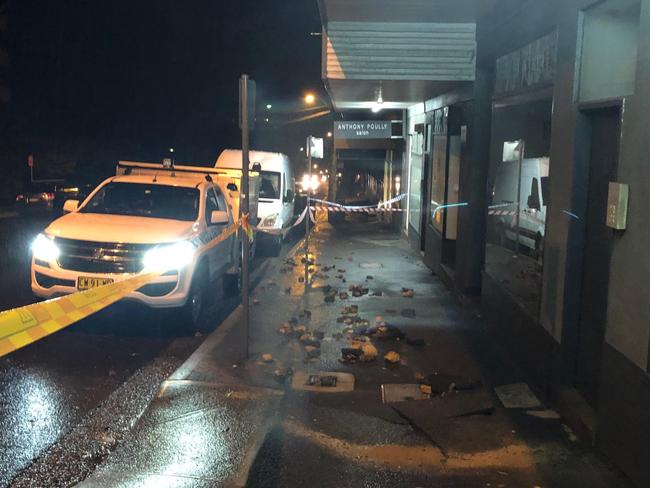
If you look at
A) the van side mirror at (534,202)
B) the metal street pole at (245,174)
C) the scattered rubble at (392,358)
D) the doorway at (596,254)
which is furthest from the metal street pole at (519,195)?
the metal street pole at (245,174)

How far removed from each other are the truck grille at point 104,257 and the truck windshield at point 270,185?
9.84 m

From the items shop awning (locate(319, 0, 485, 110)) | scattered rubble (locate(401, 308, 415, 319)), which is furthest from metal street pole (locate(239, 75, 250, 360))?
shop awning (locate(319, 0, 485, 110))

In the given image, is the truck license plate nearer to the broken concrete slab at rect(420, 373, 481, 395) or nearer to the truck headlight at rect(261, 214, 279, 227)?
the broken concrete slab at rect(420, 373, 481, 395)

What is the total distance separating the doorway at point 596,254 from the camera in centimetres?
541

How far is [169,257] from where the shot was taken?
860cm

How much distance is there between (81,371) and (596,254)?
17.0ft

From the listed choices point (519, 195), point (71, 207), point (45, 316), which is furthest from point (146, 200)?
point (45, 316)

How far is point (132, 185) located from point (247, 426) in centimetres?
563

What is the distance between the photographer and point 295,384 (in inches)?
274

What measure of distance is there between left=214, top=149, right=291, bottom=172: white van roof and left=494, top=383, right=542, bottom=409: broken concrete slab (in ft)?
39.5

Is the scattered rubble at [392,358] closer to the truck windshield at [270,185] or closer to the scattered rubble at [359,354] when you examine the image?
the scattered rubble at [359,354]

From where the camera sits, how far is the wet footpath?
16.0 feet

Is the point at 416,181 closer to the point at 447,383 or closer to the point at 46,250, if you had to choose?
the point at 46,250

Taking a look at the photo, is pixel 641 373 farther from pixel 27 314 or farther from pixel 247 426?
pixel 27 314
